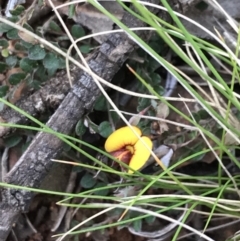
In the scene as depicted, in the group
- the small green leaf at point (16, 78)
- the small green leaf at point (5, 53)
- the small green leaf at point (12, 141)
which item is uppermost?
the small green leaf at point (5, 53)

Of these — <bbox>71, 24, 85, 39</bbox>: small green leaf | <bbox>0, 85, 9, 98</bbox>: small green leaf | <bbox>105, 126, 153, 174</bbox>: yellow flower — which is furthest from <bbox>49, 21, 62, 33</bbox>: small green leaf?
<bbox>105, 126, 153, 174</bbox>: yellow flower

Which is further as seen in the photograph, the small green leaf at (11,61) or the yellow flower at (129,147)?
the small green leaf at (11,61)

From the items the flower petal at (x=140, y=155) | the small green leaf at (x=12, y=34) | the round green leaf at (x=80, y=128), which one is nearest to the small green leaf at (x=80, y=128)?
the round green leaf at (x=80, y=128)

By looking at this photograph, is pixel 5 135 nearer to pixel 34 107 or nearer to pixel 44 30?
pixel 34 107

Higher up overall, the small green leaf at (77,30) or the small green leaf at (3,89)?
the small green leaf at (77,30)

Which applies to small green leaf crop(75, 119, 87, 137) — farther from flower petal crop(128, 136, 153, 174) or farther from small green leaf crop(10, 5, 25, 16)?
small green leaf crop(10, 5, 25, 16)

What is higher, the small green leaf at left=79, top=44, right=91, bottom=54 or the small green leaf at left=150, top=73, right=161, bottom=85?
the small green leaf at left=79, top=44, right=91, bottom=54

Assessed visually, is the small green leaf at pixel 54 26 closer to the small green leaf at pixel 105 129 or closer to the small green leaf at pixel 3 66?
the small green leaf at pixel 3 66

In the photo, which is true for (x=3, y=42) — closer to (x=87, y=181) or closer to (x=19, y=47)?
(x=19, y=47)
